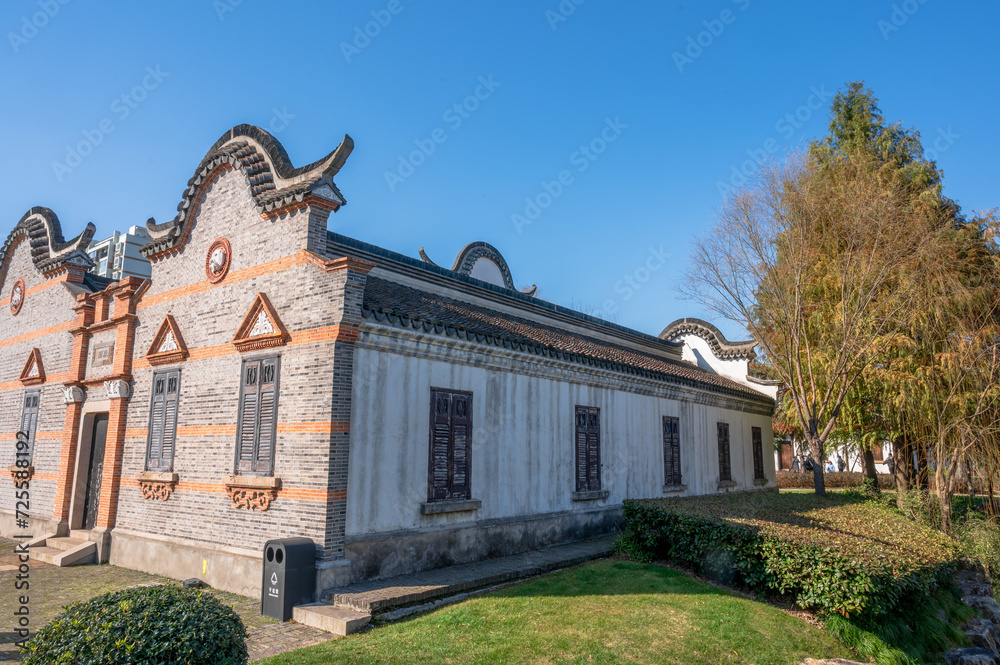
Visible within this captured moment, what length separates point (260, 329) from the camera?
10570mm

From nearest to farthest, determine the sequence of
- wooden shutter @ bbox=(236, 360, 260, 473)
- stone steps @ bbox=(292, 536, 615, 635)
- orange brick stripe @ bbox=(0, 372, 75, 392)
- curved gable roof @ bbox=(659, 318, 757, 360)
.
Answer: stone steps @ bbox=(292, 536, 615, 635), wooden shutter @ bbox=(236, 360, 260, 473), orange brick stripe @ bbox=(0, 372, 75, 392), curved gable roof @ bbox=(659, 318, 757, 360)

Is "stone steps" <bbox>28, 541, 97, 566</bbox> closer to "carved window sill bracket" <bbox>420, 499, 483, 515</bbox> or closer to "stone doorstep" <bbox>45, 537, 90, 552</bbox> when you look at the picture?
"stone doorstep" <bbox>45, 537, 90, 552</bbox>

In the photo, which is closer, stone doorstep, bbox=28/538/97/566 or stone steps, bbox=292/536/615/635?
stone steps, bbox=292/536/615/635

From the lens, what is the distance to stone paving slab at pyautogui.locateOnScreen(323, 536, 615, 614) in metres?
8.42

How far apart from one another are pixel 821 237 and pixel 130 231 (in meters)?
27.7

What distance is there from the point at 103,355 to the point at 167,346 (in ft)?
11.7

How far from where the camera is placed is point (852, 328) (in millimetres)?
15625

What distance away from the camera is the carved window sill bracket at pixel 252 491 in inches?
383

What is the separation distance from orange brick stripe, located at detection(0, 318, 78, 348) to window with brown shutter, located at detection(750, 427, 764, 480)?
20.7 m

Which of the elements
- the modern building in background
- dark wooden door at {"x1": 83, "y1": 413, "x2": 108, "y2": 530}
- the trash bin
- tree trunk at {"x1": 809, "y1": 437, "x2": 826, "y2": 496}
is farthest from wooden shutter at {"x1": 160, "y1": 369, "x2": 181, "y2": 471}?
tree trunk at {"x1": 809, "y1": 437, "x2": 826, "y2": 496}

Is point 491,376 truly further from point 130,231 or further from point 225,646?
point 130,231

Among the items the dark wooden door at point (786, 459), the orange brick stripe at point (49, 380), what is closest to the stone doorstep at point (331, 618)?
the orange brick stripe at point (49, 380)

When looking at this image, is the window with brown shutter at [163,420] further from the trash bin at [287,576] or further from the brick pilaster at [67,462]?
the trash bin at [287,576]

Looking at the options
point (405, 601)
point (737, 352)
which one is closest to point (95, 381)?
point (405, 601)
